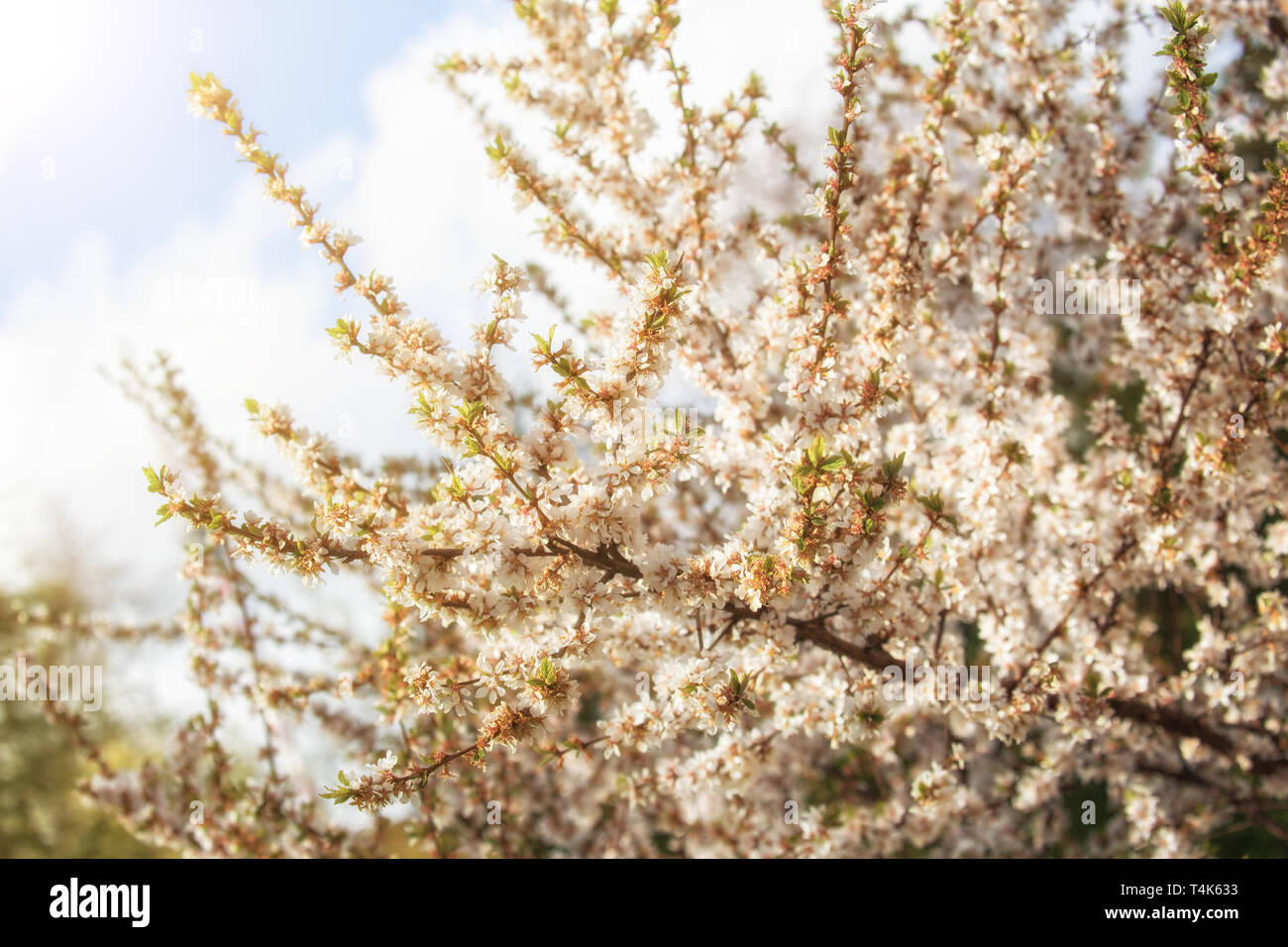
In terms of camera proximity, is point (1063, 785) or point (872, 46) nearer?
point (872, 46)

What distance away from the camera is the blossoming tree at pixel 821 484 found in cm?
246

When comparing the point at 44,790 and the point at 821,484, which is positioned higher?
the point at 821,484

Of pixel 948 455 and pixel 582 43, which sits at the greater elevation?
pixel 582 43

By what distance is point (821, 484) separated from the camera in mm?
2449

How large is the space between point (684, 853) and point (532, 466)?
4.52 metres

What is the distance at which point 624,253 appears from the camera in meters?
3.82

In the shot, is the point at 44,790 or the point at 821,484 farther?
the point at 44,790

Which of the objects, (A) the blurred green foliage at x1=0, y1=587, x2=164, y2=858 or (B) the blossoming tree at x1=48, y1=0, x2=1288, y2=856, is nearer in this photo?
(B) the blossoming tree at x1=48, y1=0, x2=1288, y2=856

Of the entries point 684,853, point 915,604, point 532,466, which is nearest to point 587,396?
point 532,466

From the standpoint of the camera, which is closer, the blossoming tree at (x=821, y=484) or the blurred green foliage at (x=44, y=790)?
the blossoming tree at (x=821, y=484)

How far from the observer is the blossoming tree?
8.06 feet

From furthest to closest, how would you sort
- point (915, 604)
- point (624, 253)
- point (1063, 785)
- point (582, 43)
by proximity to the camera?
point (1063, 785) → point (582, 43) → point (624, 253) → point (915, 604)
